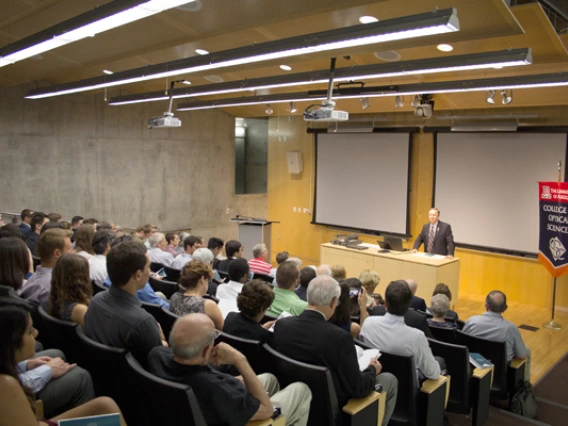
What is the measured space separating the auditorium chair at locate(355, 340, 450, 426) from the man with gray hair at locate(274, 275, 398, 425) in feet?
0.71

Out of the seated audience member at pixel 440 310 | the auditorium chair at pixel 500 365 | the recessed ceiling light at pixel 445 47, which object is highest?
the recessed ceiling light at pixel 445 47

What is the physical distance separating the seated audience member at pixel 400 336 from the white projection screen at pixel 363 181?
667cm

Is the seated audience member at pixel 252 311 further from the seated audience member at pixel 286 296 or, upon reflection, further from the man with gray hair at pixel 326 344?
the seated audience member at pixel 286 296

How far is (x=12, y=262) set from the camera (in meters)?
3.53

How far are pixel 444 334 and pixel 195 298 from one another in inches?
84.0

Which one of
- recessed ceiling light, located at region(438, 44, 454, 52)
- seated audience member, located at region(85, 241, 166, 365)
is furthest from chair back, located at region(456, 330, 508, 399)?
recessed ceiling light, located at region(438, 44, 454, 52)

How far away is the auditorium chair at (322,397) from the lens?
2.69m

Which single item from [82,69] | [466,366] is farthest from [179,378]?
[82,69]

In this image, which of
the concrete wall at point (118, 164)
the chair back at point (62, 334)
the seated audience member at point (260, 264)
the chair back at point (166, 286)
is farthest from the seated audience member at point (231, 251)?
the concrete wall at point (118, 164)

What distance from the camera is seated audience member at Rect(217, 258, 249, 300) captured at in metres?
4.48

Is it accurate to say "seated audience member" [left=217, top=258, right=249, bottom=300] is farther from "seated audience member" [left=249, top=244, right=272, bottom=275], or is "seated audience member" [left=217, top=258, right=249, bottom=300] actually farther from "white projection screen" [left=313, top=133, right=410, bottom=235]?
"white projection screen" [left=313, top=133, right=410, bottom=235]

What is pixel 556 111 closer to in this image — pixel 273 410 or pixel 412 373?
pixel 412 373

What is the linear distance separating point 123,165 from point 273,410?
911cm

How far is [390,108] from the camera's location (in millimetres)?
9188
